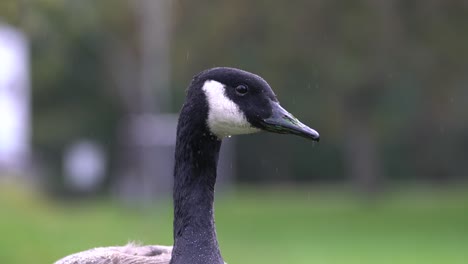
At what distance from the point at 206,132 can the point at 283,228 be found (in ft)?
62.9

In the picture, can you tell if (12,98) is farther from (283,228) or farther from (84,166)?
(84,166)

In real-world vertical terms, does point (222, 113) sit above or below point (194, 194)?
above

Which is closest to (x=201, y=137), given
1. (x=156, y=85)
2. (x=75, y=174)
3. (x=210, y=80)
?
(x=210, y=80)

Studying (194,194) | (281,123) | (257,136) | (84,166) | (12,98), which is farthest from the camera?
(84,166)

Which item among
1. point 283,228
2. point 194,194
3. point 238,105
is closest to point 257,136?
point 283,228

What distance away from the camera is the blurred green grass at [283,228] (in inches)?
695

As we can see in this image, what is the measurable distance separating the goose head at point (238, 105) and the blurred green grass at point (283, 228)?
6875 mm

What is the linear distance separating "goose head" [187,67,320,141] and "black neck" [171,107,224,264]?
5.1 inches

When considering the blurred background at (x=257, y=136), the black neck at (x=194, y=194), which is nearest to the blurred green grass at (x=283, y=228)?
A: the blurred background at (x=257, y=136)

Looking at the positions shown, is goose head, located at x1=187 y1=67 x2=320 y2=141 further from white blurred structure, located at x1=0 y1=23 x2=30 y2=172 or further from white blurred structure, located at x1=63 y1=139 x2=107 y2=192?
white blurred structure, located at x1=63 y1=139 x2=107 y2=192

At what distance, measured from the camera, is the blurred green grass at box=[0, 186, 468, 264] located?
57.9ft

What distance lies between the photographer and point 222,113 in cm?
605

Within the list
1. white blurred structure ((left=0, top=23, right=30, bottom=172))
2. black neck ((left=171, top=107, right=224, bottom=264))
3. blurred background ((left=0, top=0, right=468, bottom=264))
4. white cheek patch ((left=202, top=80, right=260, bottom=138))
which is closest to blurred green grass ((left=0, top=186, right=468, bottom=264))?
blurred background ((left=0, top=0, right=468, bottom=264))

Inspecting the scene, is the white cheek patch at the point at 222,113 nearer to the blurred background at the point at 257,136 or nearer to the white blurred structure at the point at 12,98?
the blurred background at the point at 257,136
